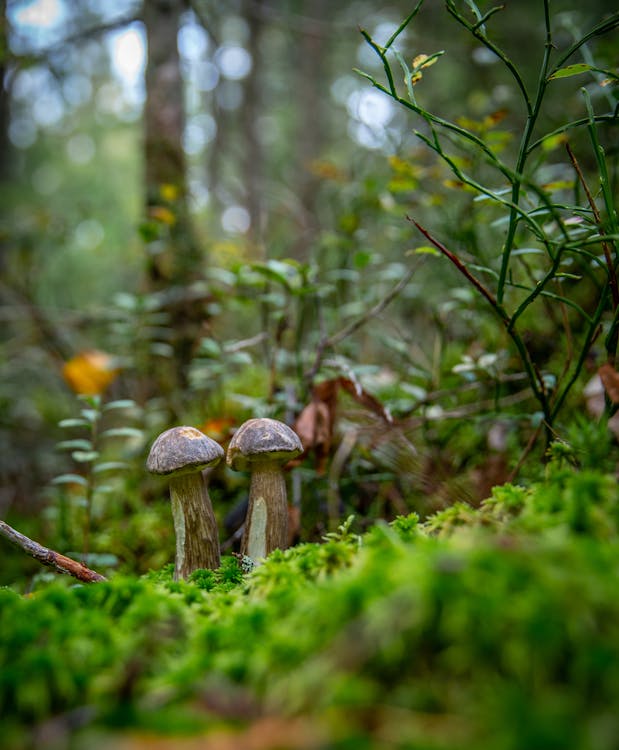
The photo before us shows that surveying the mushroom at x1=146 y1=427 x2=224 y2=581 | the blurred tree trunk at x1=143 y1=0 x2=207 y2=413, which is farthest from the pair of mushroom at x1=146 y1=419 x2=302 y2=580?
the blurred tree trunk at x1=143 y1=0 x2=207 y2=413

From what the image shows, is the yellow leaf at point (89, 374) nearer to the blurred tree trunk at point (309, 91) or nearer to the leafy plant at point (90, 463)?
the leafy plant at point (90, 463)

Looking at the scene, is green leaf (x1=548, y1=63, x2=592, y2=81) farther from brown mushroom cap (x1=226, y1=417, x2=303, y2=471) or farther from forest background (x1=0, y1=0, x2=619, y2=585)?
brown mushroom cap (x1=226, y1=417, x2=303, y2=471)

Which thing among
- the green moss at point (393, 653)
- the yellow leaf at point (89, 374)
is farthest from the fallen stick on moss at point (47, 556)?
the yellow leaf at point (89, 374)

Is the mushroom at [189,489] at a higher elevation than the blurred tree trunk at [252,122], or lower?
lower

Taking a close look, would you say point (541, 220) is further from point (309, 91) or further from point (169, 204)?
point (309, 91)

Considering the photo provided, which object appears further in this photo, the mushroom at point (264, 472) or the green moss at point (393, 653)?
the mushroom at point (264, 472)

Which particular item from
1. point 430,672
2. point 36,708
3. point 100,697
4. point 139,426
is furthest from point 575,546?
point 139,426

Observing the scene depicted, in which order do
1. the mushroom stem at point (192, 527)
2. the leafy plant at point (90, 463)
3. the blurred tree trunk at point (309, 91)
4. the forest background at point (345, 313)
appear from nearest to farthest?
the mushroom stem at point (192, 527) → the forest background at point (345, 313) → the leafy plant at point (90, 463) → the blurred tree trunk at point (309, 91)

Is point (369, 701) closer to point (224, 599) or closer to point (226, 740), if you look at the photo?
point (226, 740)
